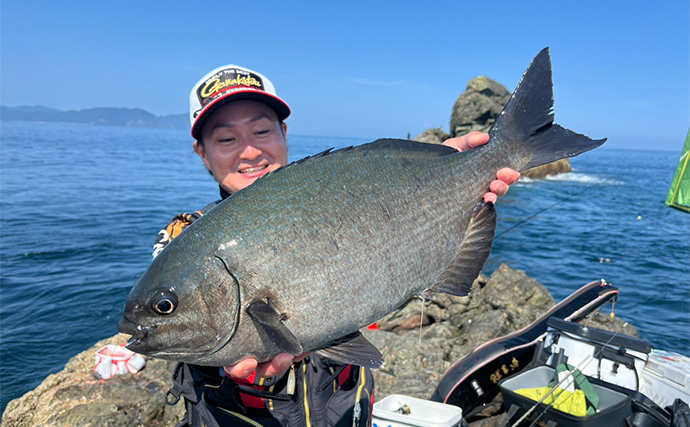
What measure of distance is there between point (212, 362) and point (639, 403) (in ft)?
13.3

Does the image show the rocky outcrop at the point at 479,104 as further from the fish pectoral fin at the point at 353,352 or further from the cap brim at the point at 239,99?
the fish pectoral fin at the point at 353,352

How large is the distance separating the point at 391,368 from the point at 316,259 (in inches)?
185

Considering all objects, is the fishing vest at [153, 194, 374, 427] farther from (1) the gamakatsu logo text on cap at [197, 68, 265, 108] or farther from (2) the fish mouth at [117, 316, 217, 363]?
(1) the gamakatsu logo text on cap at [197, 68, 265, 108]

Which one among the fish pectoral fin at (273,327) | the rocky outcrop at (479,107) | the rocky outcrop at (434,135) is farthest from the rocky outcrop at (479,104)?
the fish pectoral fin at (273,327)

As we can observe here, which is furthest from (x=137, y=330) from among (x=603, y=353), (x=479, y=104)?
(x=479, y=104)

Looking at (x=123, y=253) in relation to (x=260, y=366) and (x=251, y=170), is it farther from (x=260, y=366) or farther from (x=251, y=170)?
(x=260, y=366)

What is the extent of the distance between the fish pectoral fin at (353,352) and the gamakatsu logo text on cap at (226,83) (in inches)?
59.9

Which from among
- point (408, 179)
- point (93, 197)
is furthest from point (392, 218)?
point (93, 197)

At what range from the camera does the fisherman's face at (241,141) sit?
8.42 ft

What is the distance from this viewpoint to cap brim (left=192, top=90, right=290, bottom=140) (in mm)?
2463

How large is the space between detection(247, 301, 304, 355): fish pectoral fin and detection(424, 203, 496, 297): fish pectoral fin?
76cm

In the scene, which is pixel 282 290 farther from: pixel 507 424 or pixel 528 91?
pixel 507 424

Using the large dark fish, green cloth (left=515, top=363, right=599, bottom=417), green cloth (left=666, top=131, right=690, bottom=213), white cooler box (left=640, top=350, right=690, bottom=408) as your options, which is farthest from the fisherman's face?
green cloth (left=666, top=131, right=690, bottom=213)

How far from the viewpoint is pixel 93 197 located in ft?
74.1
